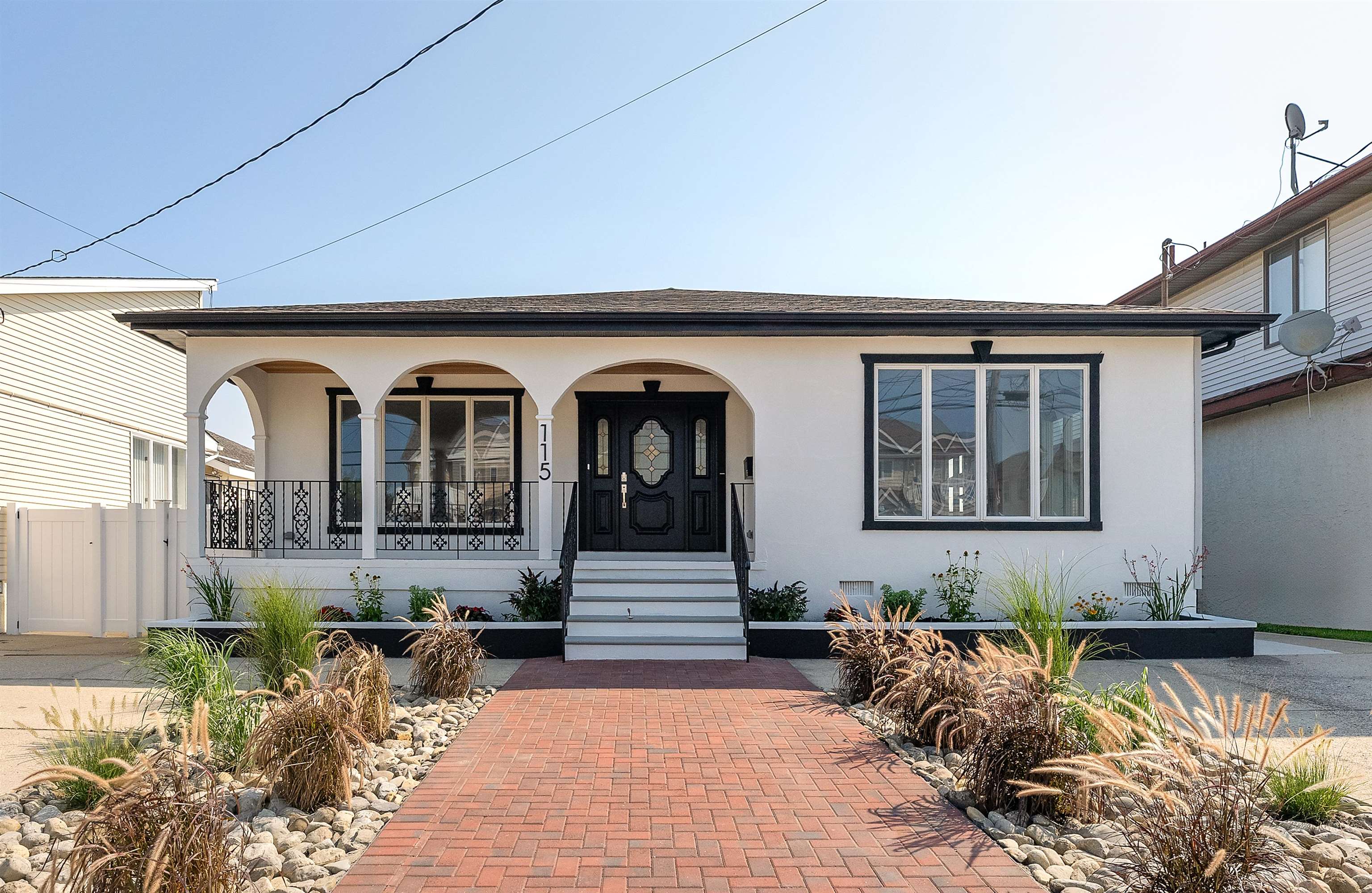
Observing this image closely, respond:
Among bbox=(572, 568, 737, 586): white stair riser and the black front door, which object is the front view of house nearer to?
bbox=(572, 568, 737, 586): white stair riser

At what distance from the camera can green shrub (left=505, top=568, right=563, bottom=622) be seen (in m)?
8.62

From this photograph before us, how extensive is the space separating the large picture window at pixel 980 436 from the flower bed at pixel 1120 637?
1.31 metres

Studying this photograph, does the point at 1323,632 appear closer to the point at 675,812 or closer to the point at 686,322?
the point at 686,322

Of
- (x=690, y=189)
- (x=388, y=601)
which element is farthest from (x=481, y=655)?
(x=690, y=189)

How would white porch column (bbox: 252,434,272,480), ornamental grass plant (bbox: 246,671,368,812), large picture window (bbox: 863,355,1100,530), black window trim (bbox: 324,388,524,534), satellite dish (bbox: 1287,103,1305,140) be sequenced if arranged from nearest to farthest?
ornamental grass plant (bbox: 246,671,368,812) < large picture window (bbox: 863,355,1100,530) < white porch column (bbox: 252,434,272,480) < black window trim (bbox: 324,388,524,534) < satellite dish (bbox: 1287,103,1305,140)

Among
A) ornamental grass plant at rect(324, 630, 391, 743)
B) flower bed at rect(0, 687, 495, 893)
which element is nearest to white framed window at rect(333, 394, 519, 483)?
ornamental grass plant at rect(324, 630, 391, 743)

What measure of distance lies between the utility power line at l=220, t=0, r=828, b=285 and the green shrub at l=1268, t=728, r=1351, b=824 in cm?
824

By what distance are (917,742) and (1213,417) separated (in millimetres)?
11809

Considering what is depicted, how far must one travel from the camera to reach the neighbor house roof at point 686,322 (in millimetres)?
8703

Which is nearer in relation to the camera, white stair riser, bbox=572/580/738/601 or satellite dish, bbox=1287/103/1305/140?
white stair riser, bbox=572/580/738/601

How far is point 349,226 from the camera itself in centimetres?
1603

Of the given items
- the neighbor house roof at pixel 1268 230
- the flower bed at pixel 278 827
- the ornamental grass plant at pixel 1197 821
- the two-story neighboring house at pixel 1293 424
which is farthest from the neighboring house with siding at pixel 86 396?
the two-story neighboring house at pixel 1293 424

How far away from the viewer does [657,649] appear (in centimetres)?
822

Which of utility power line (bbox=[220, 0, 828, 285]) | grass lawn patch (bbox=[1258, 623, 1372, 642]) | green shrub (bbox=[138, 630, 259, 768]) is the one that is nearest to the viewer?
green shrub (bbox=[138, 630, 259, 768])
